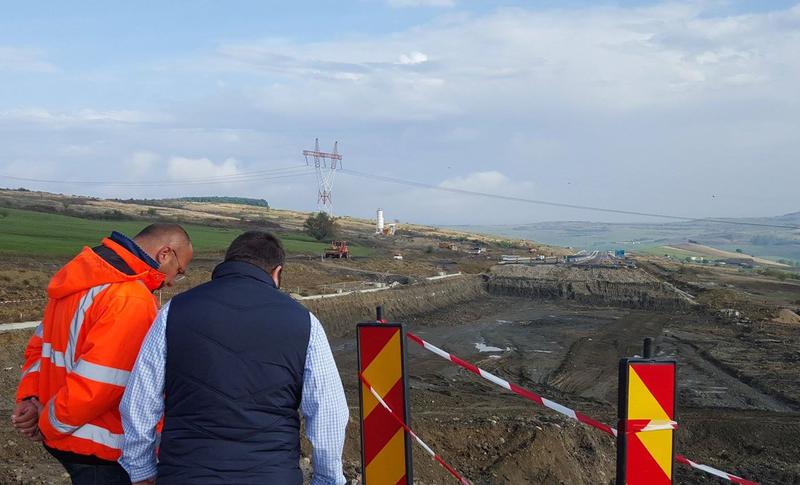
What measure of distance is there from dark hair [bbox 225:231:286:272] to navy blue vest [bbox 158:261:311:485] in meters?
0.25

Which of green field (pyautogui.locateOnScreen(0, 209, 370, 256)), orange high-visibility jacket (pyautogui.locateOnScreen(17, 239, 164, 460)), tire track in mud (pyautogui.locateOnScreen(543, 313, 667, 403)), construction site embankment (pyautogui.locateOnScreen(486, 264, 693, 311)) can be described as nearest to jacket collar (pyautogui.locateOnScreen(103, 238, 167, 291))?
orange high-visibility jacket (pyautogui.locateOnScreen(17, 239, 164, 460))

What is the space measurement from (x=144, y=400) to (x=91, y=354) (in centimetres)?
30

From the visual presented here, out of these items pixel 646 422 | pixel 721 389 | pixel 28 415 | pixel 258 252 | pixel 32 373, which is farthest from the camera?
pixel 721 389

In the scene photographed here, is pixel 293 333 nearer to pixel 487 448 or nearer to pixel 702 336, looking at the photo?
pixel 487 448

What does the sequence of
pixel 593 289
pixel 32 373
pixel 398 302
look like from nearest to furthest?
pixel 32 373, pixel 398 302, pixel 593 289

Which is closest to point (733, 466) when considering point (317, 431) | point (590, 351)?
point (317, 431)

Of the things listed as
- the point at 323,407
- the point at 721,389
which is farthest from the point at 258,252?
the point at 721,389

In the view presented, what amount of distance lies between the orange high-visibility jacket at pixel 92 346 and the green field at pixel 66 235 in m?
32.2

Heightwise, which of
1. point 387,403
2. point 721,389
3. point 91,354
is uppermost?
point 91,354

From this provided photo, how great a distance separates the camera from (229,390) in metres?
2.88

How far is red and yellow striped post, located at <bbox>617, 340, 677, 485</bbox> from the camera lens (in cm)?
355

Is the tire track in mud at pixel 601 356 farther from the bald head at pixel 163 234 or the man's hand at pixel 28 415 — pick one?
the man's hand at pixel 28 415

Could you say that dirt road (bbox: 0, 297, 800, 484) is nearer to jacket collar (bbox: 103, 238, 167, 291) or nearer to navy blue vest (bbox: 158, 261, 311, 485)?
jacket collar (bbox: 103, 238, 167, 291)

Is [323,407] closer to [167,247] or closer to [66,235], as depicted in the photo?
[167,247]
